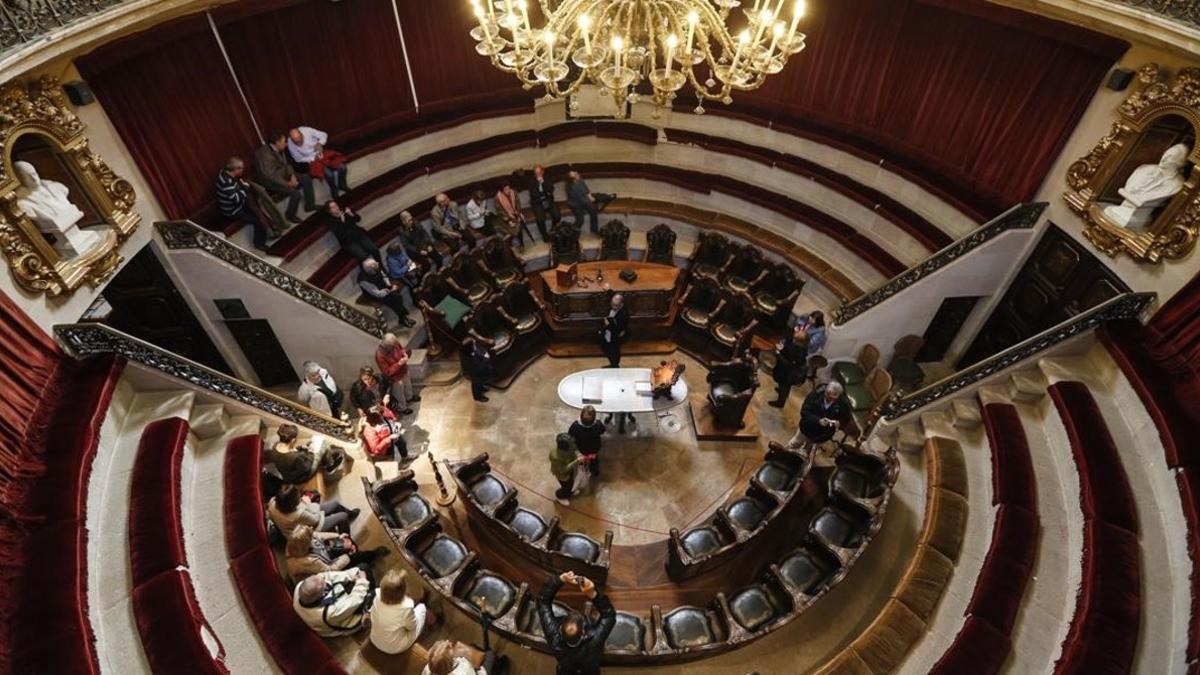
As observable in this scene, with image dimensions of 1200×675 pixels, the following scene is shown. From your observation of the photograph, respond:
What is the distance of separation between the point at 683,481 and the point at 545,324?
A: 3.00 meters

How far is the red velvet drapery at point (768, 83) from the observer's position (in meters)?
6.16

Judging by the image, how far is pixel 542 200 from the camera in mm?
8961

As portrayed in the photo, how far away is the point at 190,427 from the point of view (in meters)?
5.54

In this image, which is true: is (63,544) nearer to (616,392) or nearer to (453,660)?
(453,660)

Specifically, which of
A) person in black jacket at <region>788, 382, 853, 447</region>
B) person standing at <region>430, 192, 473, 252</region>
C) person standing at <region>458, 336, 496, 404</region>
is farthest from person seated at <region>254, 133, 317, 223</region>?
person in black jacket at <region>788, 382, 853, 447</region>

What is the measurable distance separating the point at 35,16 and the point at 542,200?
5.69 meters

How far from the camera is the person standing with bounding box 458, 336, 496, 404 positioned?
7129mm

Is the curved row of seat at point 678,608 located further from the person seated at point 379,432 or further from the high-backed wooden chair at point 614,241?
the high-backed wooden chair at point 614,241

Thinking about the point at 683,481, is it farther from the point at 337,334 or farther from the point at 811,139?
the point at 811,139

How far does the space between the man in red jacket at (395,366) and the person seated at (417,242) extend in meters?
1.42

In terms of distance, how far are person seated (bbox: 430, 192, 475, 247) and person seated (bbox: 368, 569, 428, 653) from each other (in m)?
5.21

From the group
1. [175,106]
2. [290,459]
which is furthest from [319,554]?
[175,106]

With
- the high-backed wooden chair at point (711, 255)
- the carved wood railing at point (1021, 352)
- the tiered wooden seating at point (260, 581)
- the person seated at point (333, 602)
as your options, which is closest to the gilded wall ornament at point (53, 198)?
the tiered wooden seating at point (260, 581)

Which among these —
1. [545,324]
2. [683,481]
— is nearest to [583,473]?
[683,481]
